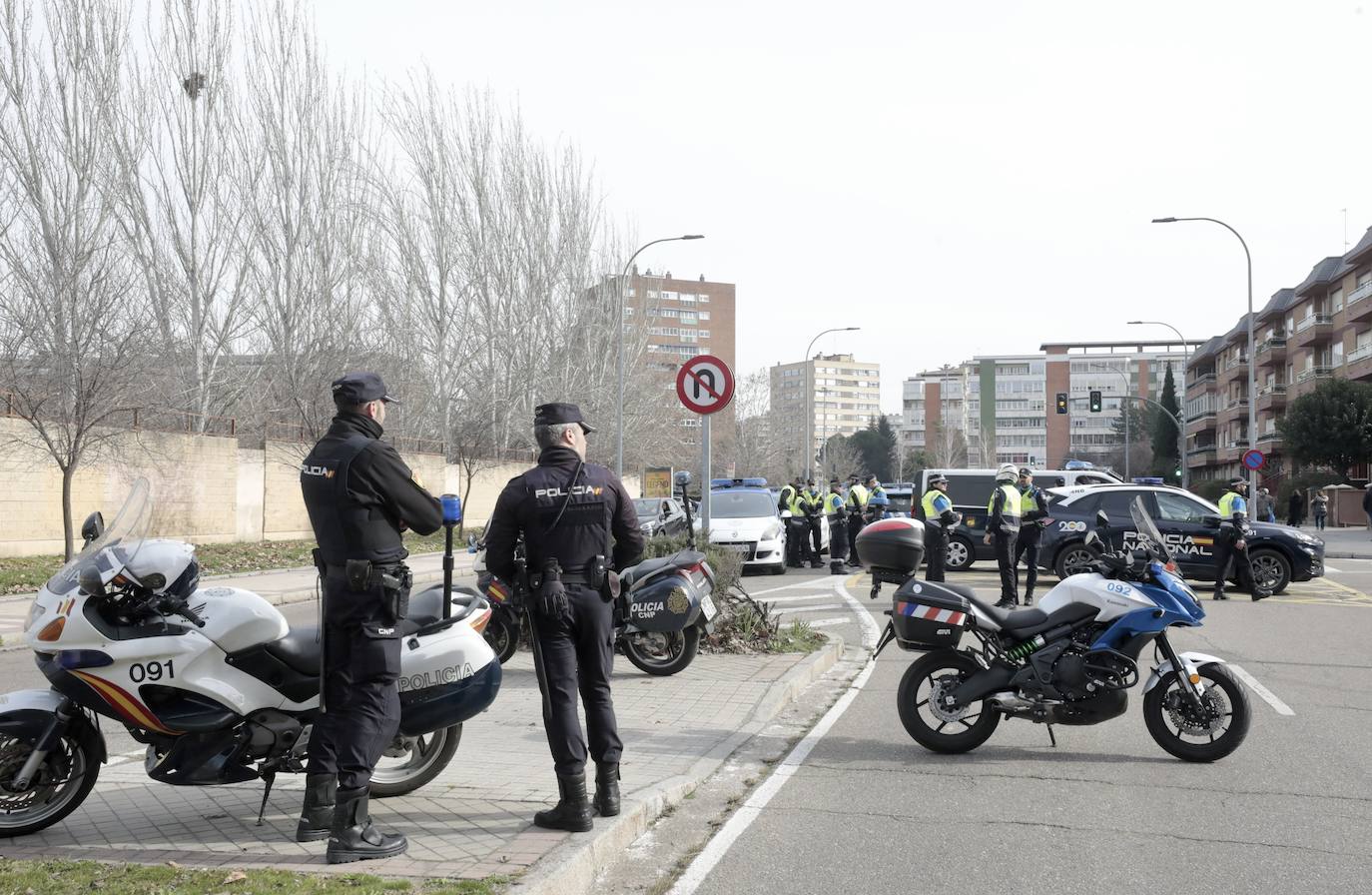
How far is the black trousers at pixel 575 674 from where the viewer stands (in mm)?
5129

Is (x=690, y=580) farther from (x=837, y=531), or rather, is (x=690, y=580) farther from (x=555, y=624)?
(x=837, y=531)

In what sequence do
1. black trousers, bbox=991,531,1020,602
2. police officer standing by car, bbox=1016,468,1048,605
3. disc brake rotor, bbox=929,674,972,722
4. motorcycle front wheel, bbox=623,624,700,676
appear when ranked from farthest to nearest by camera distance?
police officer standing by car, bbox=1016,468,1048,605, black trousers, bbox=991,531,1020,602, motorcycle front wheel, bbox=623,624,700,676, disc brake rotor, bbox=929,674,972,722

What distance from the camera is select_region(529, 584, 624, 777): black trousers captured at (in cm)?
513

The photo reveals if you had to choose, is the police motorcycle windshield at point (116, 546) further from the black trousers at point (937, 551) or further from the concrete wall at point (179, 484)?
the concrete wall at point (179, 484)

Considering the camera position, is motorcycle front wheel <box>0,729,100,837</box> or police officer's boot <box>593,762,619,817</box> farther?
police officer's boot <box>593,762,619,817</box>

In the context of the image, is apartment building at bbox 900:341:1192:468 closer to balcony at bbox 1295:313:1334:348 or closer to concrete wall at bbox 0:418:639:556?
balcony at bbox 1295:313:1334:348

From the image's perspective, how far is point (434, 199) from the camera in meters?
42.7

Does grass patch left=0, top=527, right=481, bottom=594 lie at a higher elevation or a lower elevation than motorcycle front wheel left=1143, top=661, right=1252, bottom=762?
lower

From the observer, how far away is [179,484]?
16578 mm

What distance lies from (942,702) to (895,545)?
940 mm

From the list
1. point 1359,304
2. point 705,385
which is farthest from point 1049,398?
point 705,385

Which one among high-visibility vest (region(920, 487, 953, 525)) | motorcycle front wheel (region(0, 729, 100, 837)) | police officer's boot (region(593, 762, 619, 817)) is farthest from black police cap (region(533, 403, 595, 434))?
high-visibility vest (region(920, 487, 953, 525))

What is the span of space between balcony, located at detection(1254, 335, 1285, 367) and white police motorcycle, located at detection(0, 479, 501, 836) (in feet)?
257

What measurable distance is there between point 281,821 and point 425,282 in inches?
1519
